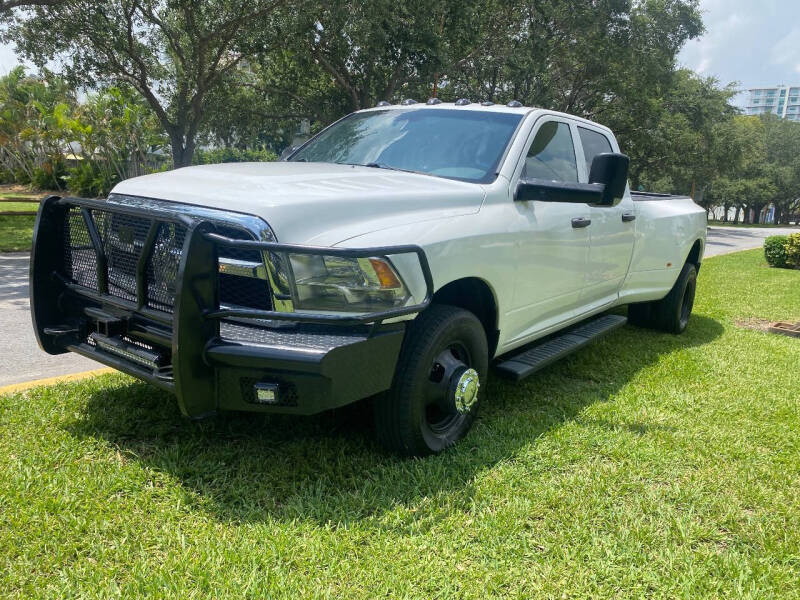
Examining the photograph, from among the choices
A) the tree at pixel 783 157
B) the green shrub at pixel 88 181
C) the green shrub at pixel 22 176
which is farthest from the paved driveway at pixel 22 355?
the tree at pixel 783 157

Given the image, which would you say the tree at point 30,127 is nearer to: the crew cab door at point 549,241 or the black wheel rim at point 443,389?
the crew cab door at point 549,241

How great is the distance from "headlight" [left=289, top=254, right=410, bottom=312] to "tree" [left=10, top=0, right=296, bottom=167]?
1280 centimetres

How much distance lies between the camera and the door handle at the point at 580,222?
170 inches

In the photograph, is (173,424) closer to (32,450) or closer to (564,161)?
(32,450)

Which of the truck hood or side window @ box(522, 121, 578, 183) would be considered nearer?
the truck hood

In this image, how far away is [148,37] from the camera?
15656 mm

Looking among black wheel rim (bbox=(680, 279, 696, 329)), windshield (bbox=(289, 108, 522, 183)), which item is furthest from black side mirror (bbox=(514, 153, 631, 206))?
black wheel rim (bbox=(680, 279, 696, 329))

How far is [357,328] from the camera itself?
277 cm

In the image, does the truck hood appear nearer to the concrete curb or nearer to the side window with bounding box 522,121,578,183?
the side window with bounding box 522,121,578,183

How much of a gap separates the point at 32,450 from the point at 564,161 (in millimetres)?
3688

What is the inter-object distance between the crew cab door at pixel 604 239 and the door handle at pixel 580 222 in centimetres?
→ 8

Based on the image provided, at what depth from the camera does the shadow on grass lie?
114 inches

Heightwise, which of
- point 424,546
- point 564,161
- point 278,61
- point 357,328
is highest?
point 278,61

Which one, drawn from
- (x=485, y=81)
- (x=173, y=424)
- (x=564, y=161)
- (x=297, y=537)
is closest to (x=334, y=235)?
(x=297, y=537)
